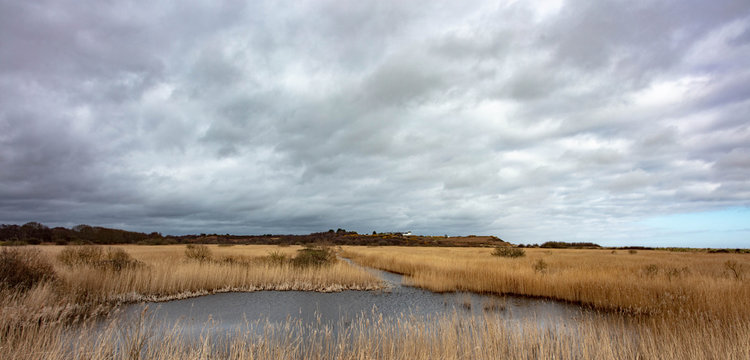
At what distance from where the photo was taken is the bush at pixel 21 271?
10.9m

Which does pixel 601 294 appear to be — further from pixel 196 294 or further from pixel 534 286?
pixel 196 294

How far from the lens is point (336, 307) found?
1402cm

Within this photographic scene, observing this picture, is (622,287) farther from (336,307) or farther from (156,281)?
(156,281)

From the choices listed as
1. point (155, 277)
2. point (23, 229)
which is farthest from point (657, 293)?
point (23, 229)

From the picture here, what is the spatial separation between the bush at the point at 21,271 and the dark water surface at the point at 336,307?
322 cm

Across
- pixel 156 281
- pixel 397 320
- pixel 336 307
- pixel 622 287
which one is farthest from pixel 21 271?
pixel 622 287

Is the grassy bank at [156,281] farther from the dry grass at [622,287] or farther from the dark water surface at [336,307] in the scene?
the dry grass at [622,287]

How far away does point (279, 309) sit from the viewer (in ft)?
43.9

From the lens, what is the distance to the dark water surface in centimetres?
1142

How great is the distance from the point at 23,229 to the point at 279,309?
297 feet

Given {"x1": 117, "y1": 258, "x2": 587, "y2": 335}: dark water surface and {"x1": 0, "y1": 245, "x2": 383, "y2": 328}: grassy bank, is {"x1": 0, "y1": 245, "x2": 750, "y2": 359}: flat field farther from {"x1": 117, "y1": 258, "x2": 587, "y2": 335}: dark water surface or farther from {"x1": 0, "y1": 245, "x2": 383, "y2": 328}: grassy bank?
{"x1": 117, "y1": 258, "x2": 587, "y2": 335}: dark water surface

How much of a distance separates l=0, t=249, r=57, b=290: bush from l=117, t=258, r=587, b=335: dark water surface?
3.22 meters

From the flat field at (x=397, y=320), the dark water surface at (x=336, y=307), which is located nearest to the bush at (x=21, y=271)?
the flat field at (x=397, y=320)

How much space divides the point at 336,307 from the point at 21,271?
38.6 feet
